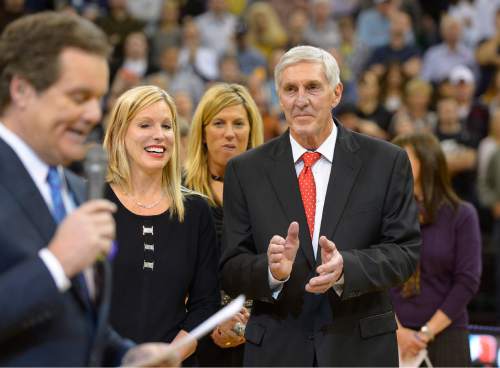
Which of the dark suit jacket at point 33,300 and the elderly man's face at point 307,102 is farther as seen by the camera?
the elderly man's face at point 307,102

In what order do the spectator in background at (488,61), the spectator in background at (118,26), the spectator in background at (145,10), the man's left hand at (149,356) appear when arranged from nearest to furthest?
the man's left hand at (149,356) < the spectator in background at (118,26) < the spectator in background at (488,61) < the spectator in background at (145,10)

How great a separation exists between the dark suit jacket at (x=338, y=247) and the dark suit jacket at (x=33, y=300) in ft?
3.80

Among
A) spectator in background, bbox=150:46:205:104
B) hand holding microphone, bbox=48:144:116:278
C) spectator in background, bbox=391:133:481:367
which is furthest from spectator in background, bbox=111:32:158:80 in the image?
hand holding microphone, bbox=48:144:116:278

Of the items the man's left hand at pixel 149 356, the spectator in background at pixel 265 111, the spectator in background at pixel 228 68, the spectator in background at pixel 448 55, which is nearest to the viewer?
the man's left hand at pixel 149 356

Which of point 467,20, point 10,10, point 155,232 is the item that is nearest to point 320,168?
point 155,232

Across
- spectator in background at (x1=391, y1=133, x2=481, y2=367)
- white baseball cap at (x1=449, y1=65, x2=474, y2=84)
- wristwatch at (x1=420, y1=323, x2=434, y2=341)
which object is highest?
white baseball cap at (x1=449, y1=65, x2=474, y2=84)

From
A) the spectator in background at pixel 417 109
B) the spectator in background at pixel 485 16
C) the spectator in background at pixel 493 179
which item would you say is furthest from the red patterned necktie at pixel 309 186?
the spectator in background at pixel 485 16

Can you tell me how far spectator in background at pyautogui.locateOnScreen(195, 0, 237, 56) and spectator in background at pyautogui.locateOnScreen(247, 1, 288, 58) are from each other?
0.30 metres

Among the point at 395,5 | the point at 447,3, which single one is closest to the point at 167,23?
the point at 395,5

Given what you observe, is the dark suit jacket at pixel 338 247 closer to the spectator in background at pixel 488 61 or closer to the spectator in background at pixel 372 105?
the spectator in background at pixel 372 105

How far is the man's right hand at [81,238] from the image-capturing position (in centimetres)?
215

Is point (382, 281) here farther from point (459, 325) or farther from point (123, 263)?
point (459, 325)

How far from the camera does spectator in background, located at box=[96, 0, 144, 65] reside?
10.7 m

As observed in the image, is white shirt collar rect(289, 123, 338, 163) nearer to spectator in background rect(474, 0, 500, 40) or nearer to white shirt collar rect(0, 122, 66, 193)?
white shirt collar rect(0, 122, 66, 193)
